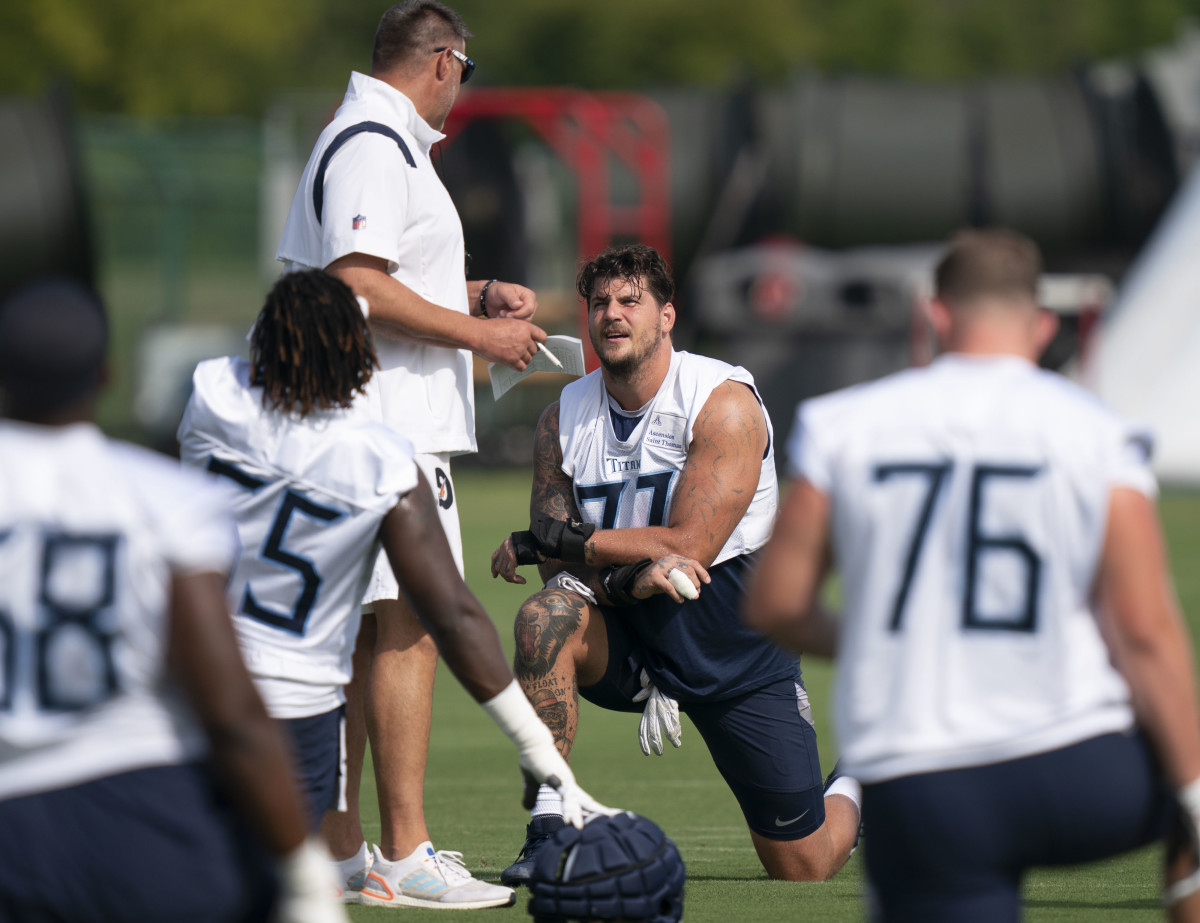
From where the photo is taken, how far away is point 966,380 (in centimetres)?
304

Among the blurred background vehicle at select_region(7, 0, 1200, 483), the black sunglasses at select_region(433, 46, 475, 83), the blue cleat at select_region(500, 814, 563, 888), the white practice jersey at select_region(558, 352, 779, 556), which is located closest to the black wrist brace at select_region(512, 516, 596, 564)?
the white practice jersey at select_region(558, 352, 779, 556)

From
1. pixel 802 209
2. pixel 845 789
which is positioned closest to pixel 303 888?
pixel 845 789

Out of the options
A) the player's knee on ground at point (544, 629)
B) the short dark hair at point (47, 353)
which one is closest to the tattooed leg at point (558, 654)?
the player's knee on ground at point (544, 629)

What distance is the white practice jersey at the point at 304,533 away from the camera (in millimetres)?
3621

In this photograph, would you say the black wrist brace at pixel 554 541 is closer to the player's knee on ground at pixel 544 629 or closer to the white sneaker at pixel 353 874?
the player's knee on ground at pixel 544 629

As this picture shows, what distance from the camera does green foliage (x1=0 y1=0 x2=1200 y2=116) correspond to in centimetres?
3875

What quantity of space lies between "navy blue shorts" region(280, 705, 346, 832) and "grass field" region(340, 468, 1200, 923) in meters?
0.92

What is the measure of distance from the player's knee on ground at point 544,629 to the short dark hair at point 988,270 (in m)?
2.41

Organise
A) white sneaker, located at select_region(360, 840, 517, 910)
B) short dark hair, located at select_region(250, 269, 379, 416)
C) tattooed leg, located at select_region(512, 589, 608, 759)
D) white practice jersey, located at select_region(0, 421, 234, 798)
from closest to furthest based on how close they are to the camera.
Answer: white practice jersey, located at select_region(0, 421, 234, 798), short dark hair, located at select_region(250, 269, 379, 416), white sneaker, located at select_region(360, 840, 517, 910), tattooed leg, located at select_region(512, 589, 608, 759)

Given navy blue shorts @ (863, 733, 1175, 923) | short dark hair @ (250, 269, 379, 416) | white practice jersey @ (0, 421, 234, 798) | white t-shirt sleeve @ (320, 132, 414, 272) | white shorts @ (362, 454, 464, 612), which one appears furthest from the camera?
white t-shirt sleeve @ (320, 132, 414, 272)

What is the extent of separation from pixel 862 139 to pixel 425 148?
1929cm

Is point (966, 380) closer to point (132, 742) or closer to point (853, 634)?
point (853, 634)

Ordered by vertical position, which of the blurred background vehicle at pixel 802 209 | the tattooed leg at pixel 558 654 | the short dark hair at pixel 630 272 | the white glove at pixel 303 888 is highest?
the blurred background vehicle at pixel 802 209

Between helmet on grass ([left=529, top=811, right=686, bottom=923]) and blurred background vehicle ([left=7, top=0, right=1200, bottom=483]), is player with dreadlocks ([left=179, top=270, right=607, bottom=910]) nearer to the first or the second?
helmet on grass ([left=529, top=811, right=686, bottom=923])
